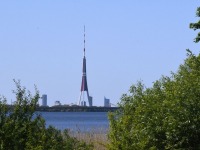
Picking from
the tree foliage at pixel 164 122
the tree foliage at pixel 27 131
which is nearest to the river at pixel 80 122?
the tree foliage at pixel 27 131

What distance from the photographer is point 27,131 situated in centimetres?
1312

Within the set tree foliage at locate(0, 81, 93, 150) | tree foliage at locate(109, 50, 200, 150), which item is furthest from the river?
tree foliage at locate(109, 50, 200, 150)

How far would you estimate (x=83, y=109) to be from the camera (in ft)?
428

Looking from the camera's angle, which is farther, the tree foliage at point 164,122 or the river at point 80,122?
the river at point 80,122

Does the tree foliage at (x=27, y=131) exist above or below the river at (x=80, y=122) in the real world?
below

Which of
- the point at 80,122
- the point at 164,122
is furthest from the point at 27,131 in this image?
the point at 80,122

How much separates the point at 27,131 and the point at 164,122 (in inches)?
111

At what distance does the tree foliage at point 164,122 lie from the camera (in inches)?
545

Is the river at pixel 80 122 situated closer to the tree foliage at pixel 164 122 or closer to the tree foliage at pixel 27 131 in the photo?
the tree foliage at pixel 27 131

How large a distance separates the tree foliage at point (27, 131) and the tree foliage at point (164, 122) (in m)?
1.01

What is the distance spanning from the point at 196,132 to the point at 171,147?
1.95 ft

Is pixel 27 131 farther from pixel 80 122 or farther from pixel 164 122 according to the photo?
pixel 80 122

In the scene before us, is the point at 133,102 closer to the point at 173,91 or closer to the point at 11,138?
the point at 173,91

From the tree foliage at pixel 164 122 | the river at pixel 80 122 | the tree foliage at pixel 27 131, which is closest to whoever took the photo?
the tree foliage at pixel 27 131
